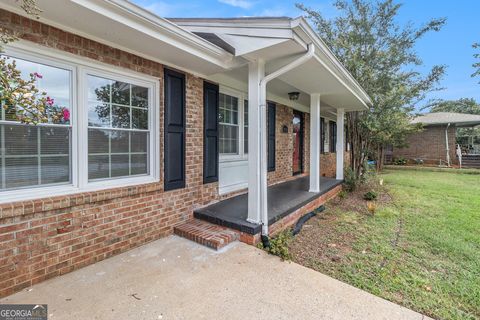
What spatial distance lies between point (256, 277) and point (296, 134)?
6085mm

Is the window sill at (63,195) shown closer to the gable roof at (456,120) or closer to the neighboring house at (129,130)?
the neighboring house at (129,130)

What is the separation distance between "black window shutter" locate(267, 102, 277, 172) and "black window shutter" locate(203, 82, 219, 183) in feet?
7.04

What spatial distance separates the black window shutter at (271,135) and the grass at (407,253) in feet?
6.16

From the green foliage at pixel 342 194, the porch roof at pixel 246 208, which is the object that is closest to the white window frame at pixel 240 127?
the porch roof at pixel 246 208

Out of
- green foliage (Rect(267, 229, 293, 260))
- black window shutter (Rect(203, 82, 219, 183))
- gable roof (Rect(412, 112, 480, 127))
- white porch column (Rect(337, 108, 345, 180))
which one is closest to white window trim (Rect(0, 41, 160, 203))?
black window shutter (Rect(203, 82, 219, 183))

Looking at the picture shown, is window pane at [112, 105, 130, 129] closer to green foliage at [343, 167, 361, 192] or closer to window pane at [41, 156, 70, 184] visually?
window pane at [41, 156, 70, 184]

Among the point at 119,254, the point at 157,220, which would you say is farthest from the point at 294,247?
the point at 119,254

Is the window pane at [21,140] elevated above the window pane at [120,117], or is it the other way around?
the window pane at [120,117]

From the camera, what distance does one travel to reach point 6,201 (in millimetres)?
2373

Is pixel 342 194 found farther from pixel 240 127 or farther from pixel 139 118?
pixel 139 118

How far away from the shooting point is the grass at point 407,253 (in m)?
2.53

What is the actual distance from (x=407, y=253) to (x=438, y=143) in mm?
17584

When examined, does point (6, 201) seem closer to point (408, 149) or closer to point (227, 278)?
point (227, 278)

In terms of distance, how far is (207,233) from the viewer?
364 centimetres
